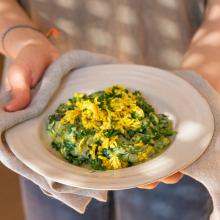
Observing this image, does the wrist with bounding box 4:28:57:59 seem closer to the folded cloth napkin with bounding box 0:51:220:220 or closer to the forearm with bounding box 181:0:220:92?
the folded cloth napkin with bounding box 0:51:220:220

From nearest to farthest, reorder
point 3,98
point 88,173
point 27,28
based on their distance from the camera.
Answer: point 88,173, point 3,98, point 27,28

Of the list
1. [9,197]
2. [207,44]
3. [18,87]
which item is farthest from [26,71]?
[9,197]

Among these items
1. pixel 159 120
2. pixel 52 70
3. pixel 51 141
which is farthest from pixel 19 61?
pixel 159 120

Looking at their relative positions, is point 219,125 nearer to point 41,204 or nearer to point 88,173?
point 88,173

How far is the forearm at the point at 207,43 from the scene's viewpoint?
89 centimetres

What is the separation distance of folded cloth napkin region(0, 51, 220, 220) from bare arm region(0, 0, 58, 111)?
20 millimetres

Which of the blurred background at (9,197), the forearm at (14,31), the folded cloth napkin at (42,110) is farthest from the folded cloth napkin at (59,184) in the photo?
the blurred background at (9,197)

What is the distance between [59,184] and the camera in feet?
2.35

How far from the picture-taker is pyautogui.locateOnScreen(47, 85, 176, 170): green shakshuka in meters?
0.71

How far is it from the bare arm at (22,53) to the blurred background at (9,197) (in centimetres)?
79

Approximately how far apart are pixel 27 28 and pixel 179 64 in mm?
327

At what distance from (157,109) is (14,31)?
0.34 meters

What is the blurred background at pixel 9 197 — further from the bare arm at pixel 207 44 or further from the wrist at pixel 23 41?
the bare arm at pixel 207 44

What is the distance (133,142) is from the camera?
72 cm
